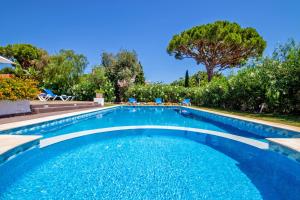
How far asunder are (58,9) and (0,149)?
16624mm

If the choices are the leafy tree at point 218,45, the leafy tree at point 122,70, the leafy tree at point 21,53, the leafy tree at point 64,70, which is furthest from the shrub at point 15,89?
the leafy tree at point 21,53

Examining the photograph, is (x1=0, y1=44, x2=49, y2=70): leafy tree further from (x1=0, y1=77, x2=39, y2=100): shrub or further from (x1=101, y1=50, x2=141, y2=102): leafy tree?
(x1=0, y1=77, x2=39, y2=100): shrub

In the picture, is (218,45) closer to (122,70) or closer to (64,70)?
(122,70)

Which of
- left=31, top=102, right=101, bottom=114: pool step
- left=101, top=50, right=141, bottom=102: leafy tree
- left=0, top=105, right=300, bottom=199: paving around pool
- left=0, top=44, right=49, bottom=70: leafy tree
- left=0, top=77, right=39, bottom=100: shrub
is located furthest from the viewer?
left=0, top=44, right=49, bottom=70: leafy tree

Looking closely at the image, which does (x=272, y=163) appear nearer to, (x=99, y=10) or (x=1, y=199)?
(x=1, y=199)

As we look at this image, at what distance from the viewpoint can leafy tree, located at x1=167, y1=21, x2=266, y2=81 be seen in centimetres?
2120

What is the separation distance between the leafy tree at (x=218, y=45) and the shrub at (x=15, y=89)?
18255mm

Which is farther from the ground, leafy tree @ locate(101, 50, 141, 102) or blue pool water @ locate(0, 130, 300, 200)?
leafy tree @ locate(101, 50, 141, 102)

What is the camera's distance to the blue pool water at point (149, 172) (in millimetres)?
2752

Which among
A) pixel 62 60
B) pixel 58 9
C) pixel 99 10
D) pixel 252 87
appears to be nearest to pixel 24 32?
pixel 62 60

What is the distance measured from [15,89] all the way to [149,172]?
6.71 m

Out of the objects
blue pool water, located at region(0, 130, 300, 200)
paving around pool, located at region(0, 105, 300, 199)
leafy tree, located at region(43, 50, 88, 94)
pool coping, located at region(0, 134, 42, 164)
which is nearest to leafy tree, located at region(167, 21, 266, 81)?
leafy tree, located at region(43, 50, 88, 94)

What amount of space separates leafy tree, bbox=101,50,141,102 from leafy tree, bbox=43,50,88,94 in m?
3.42

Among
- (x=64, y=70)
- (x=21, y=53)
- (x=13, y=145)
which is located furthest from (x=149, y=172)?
(x=21, y=53)
